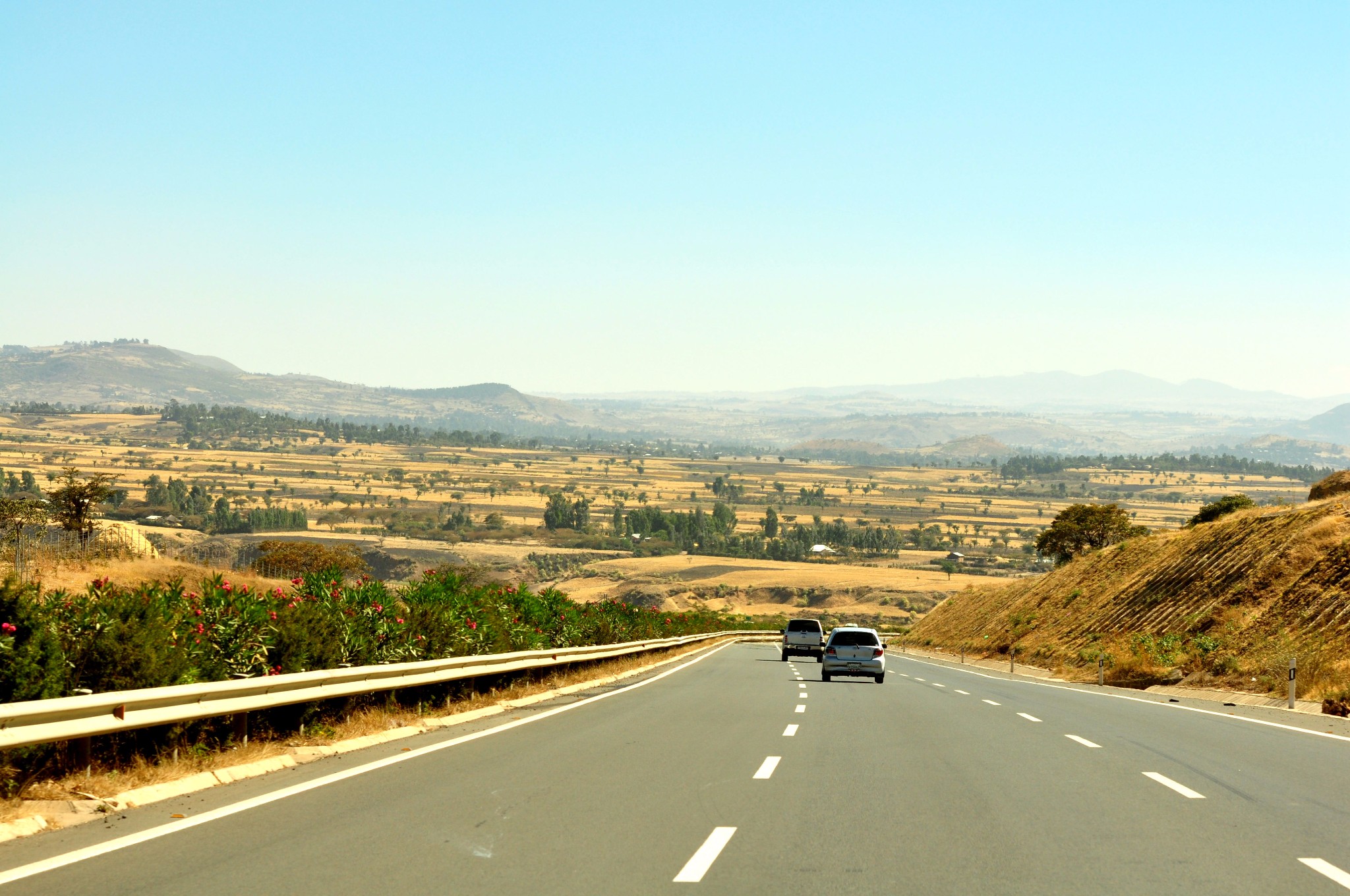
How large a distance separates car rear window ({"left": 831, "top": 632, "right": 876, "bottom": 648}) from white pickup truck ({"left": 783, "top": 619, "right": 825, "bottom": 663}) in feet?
49.4

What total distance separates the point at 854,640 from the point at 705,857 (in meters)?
24.3

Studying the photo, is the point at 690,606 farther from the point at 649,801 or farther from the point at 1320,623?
the point at 649,801

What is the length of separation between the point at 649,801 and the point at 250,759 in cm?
410

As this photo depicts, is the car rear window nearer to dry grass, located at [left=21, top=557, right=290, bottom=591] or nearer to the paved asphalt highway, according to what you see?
the paved asphalt highway

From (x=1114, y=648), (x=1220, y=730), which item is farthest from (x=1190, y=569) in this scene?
(x=1220, y=730)

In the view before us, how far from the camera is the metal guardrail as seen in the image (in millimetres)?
8531

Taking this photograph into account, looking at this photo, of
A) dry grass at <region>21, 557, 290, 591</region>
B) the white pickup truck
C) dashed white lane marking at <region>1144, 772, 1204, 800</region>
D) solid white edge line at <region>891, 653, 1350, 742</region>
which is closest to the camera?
dashed white lane marking at <region>1144, 772, 1204, 800</region>

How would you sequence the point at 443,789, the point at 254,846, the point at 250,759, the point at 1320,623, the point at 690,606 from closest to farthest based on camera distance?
the point at 254,846 → the point at 443,789 → the point at 250,759 → the point at 1320,623 → the point at 690,606

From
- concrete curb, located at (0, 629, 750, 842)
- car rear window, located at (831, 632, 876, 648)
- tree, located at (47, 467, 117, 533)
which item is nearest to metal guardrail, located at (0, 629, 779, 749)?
concrete curb, located at (0, 629, 750, 842)

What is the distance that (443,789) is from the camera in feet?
35.2

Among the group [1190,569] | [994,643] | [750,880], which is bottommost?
[994,643]

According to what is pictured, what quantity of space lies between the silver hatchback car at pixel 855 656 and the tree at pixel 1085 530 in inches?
2672

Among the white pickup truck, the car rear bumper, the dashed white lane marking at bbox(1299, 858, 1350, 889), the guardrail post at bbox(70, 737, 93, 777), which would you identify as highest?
the dashed white lane marking at bbox(1299, 858, 1350, 889)

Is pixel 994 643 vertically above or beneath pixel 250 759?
beneath
